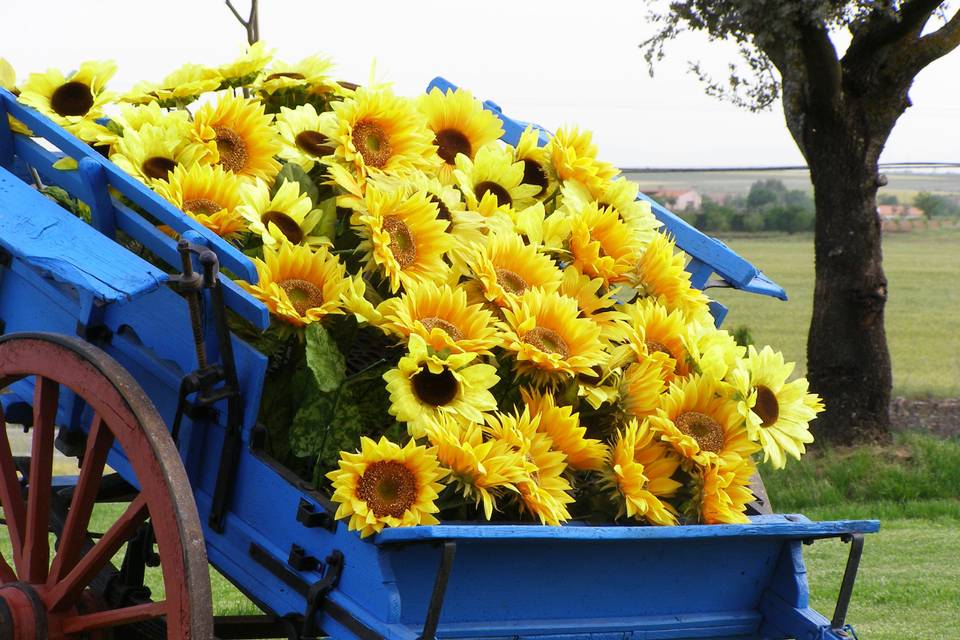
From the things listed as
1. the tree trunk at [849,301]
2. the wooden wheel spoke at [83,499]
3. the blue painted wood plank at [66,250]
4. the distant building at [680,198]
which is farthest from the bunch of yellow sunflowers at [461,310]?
the distant building at [680,198]

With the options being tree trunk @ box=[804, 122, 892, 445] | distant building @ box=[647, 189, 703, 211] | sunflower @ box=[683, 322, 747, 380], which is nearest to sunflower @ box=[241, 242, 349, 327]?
sunflower @ box=[683, 322, 747, 380]

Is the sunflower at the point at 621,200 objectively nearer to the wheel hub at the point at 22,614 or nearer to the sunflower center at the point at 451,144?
the sunflower center at the point at 451,144

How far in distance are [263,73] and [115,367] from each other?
112 centimetres

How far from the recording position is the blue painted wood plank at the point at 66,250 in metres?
2.35

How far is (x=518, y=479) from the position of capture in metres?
2.38

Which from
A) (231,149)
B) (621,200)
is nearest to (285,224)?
(231,149)

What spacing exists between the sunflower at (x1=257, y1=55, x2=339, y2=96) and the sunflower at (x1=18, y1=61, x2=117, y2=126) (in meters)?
0.39

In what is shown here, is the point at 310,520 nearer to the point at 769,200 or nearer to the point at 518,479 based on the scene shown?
the point at 518,479

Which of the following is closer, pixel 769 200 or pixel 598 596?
pixel 598 596

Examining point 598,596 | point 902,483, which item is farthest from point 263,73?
point 902,483

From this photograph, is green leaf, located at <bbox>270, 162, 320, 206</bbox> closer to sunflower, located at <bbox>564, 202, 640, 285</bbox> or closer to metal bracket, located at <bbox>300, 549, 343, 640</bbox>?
sunflower, located at <bbox>564, 202, 640, 285</bbox>

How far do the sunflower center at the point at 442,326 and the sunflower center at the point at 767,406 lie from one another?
70 centimetres

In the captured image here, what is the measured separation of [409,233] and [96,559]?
0.95m

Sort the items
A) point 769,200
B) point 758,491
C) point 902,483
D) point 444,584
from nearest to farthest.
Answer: point 444,584
point 758,491
point 902,483
point 769,200
